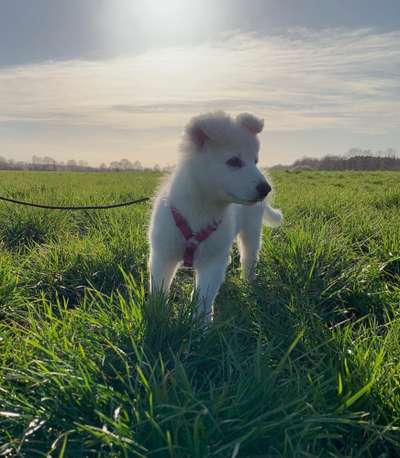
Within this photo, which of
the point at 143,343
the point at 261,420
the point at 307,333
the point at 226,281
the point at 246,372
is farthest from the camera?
the point at 226,281

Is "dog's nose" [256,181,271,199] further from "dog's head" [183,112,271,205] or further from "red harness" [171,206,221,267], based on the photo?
"red harness" [171,206,221,267]

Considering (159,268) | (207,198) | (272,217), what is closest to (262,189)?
(207,198)

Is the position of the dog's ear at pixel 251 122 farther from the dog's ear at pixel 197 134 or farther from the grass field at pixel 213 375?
the grass field at pixel 213 375

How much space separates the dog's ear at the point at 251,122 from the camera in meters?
2.75

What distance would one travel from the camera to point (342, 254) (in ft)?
10.9

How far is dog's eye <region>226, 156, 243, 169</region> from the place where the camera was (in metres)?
2.59

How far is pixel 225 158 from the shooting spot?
260 cm

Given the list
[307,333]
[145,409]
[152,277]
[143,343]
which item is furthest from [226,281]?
[145,409]

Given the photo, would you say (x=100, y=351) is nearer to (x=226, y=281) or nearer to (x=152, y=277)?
(x=152, y=277)

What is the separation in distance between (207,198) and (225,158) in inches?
12.1

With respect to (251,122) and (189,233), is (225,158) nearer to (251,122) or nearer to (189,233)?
(251,122)

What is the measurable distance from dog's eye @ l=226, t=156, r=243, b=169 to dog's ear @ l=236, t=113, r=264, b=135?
0.96 ft

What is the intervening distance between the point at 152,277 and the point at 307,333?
3.65ft

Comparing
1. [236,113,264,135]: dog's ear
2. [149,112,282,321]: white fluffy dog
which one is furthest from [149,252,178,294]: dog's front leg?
[236,113,264,135]: dog's ear
